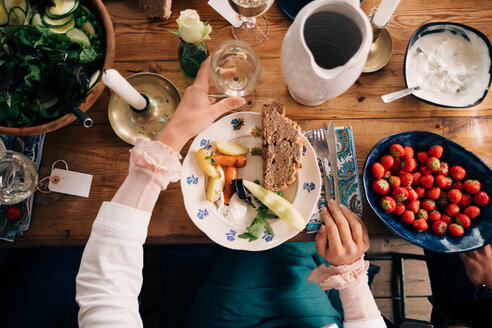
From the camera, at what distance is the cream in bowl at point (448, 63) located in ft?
3.36

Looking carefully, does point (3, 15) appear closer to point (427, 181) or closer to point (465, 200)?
point (427, 181)

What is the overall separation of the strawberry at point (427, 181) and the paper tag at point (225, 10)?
82 centimetres

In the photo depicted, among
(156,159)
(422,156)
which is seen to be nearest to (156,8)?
(156,159)

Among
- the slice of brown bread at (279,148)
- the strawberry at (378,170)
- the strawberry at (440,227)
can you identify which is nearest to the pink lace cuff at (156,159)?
the slice of brown bread at (279,148)

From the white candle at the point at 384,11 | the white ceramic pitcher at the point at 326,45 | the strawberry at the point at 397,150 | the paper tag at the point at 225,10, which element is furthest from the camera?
the paper tag at the point at 225,10

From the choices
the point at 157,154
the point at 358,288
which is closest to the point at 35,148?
the point at 157,154

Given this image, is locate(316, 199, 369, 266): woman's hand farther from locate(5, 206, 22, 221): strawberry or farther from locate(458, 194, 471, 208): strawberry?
locate(5, 206, 22, 221): strawberry

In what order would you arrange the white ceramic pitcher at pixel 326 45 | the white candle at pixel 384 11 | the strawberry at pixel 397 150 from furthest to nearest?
1. the strawberry at pixel 397 150
2. the white candle at pixel 384 11
3. the white ceramic pitcher at pixel 326 45

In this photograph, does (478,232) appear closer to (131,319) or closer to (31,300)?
(131,319)

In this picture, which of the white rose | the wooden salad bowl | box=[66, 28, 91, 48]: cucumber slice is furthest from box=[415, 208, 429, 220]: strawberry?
box=[66, 28, 91, 48]: cucumber slice

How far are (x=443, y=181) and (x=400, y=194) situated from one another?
154mm

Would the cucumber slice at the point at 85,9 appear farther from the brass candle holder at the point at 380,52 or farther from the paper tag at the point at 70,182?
the brass candle holder at the point at 380,52

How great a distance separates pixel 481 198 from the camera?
961mm

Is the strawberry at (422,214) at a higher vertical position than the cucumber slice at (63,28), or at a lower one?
lower
